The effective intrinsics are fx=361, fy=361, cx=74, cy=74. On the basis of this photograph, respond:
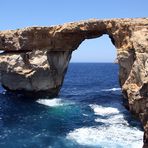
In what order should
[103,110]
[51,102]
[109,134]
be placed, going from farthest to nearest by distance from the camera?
[51,102] → [103,110] → [109,134]

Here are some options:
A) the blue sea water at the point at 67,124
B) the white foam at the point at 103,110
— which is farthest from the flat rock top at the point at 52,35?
the white foam at the point at 103,110

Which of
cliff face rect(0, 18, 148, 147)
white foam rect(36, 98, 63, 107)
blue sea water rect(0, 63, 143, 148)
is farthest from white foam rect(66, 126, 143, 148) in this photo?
white foam rect(36, 98, 63, 107)

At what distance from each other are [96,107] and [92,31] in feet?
32.1

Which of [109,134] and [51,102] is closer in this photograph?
[109,134]

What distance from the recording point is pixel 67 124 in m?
36.7

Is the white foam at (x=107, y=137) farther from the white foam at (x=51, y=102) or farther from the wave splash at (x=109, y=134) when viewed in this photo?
the white foam at (x=51, y=102)

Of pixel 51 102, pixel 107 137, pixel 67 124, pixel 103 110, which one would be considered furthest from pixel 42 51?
pixel 107 137

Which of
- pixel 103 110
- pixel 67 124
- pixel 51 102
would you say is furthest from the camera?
pixel 51 102

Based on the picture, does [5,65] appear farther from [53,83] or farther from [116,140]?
[116,140]

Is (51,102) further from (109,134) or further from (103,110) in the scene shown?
(109,134)

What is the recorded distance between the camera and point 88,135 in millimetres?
32438

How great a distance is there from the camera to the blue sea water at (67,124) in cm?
3047

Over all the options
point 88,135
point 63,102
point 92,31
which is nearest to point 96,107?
point 63,102

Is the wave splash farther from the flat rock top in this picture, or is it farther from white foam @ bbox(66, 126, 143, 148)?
the flat rock top
